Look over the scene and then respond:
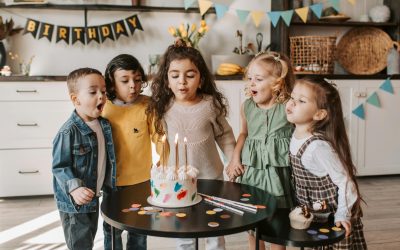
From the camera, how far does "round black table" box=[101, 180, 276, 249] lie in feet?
3.86

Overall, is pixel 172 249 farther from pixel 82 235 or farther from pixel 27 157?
pixel 27 157

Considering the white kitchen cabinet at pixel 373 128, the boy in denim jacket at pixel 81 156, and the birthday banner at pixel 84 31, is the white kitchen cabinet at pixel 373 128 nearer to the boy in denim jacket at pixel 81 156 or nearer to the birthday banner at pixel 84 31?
the birthday banner at pixel 84 31

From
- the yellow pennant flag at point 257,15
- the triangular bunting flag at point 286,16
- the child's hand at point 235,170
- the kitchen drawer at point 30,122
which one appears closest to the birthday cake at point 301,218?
the child's hand at point 235,170

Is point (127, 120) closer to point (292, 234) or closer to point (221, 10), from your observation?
point (292, 234)

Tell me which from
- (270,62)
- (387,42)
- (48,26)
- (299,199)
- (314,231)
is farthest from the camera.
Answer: (387,42)

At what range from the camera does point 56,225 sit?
274cm

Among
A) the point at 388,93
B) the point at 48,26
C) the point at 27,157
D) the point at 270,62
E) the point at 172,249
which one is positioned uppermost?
the point at 48,26

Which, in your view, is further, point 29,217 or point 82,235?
point 29,217

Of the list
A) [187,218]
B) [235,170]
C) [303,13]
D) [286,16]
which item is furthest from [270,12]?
[187,218]

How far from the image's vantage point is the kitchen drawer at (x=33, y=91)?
10.4 ft

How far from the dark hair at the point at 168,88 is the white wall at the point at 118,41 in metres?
1.99

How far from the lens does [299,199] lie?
1.66 metres

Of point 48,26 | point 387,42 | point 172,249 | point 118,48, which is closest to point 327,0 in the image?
point 387,42

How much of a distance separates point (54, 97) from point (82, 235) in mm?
1811
